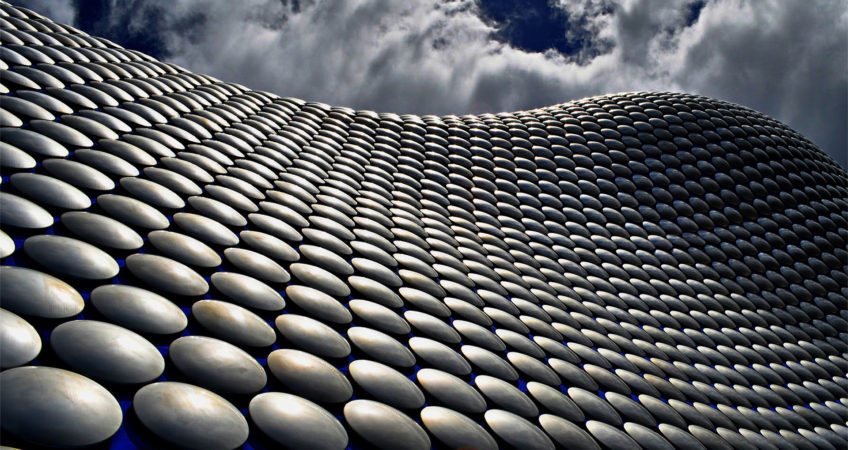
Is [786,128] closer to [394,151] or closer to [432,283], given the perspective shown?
[394,151]

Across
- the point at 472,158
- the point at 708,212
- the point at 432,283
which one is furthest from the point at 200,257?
the point at 708,212

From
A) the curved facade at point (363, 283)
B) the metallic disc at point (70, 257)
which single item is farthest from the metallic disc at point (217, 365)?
the metallic disc at point (70, 257)

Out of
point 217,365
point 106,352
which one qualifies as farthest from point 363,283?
point 106,352

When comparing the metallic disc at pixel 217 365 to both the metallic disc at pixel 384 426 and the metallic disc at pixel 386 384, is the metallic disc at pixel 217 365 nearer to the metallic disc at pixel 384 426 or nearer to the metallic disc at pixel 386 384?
the metallic disc at pixel 384 426

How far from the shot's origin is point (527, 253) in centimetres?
1780

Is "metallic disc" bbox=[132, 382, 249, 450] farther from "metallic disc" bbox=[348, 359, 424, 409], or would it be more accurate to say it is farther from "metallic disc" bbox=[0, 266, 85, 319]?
"metallic disc" bbox=[348, 359, 424, 409]

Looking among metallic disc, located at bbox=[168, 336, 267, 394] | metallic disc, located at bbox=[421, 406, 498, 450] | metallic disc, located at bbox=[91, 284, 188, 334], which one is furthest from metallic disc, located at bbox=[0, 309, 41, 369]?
metallic disc, located at bbox=[421, 406, 498, 450]

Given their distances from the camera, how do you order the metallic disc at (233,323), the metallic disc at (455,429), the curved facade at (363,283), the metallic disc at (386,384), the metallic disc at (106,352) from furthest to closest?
the metallic disc at (386,384), the metallic disc at (233,323), the metallic disc at (455,429), the curved facade at (363,283), the metallic disc at (106,352)

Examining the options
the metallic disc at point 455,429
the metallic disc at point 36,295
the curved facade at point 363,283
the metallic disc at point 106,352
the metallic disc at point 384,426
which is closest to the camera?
the metallic disc at point 106,352

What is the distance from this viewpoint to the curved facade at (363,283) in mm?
5824

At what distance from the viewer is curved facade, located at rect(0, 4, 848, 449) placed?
5824mm

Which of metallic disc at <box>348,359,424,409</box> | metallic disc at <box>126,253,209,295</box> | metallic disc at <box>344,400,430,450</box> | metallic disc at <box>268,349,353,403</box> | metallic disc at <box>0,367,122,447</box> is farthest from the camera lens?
metallic disc at <box>126,253,209,295</box>

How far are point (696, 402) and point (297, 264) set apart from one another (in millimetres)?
10300

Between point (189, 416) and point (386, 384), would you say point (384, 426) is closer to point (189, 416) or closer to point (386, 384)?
point (386, 384)
